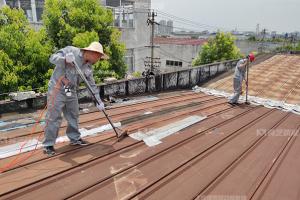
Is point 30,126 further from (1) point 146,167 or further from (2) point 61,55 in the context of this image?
(1) point 146,167

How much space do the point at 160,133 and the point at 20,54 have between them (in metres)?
6.45

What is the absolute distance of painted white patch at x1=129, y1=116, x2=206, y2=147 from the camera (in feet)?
13.1

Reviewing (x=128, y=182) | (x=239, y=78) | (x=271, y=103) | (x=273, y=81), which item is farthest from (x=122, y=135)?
(x=273, y=81)

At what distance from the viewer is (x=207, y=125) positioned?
4973 millimetres

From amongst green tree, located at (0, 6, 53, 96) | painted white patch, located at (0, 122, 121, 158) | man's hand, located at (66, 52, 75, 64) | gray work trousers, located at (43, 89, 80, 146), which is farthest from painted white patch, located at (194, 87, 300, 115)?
green tree, located at (0, 6, 53, 96)

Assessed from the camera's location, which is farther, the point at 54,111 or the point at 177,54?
the point at 177,54

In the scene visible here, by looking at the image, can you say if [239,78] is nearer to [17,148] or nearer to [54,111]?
[54,111]

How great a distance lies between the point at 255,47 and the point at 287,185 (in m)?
33.3

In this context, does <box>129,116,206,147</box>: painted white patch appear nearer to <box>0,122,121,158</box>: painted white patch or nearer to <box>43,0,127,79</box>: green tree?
<box>0,122,121,158</box>: painted white patch

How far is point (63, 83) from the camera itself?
10.7 feet

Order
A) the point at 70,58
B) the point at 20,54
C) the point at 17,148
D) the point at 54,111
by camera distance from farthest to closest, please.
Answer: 1. the point at 20,54
2. the point at 17,148
3. the point at 54,111
4. the point at 70,58

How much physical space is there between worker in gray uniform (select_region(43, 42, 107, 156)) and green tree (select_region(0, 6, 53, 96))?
5.15 metres

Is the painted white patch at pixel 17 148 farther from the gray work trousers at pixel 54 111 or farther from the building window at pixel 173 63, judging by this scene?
the building window at pixel 173 63

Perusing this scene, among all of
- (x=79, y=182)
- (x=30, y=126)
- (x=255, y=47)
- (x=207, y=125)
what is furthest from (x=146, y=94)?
(x=255, y=47)
